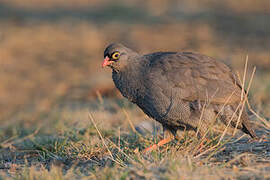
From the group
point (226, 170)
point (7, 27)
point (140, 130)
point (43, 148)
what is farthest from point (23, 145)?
point (7, 27)

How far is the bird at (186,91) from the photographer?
514 centimetres

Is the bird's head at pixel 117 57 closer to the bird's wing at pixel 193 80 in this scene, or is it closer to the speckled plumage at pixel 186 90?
the speckled plumage at pixel 186 90

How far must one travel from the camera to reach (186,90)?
5.16 m

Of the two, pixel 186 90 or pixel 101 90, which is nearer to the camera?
pixel 186 90

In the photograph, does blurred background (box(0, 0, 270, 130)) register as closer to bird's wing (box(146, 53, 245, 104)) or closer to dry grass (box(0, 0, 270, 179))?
dry grass (box(0, 0, 270, 179))

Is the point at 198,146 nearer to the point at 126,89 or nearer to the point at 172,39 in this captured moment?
the point at 126,89

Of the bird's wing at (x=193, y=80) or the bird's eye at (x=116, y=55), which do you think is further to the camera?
the bird's eye at (x=116, y=55)

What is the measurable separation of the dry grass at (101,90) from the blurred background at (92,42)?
0.13ft

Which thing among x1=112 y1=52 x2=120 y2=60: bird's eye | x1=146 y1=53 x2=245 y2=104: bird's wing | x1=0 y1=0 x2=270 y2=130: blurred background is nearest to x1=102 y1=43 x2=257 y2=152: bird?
x1=146 y1=53 x2=245 y2=104: bird's wing

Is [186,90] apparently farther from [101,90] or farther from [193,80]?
[101,90]

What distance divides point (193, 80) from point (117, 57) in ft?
3.40

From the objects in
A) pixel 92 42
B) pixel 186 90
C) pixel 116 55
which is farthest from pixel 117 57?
pixel 92 42

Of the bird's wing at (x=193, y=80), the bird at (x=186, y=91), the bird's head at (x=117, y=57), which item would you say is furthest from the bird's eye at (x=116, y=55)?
the bird's wing at (x=193, y=80)

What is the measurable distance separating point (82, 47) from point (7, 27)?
3900 mm
